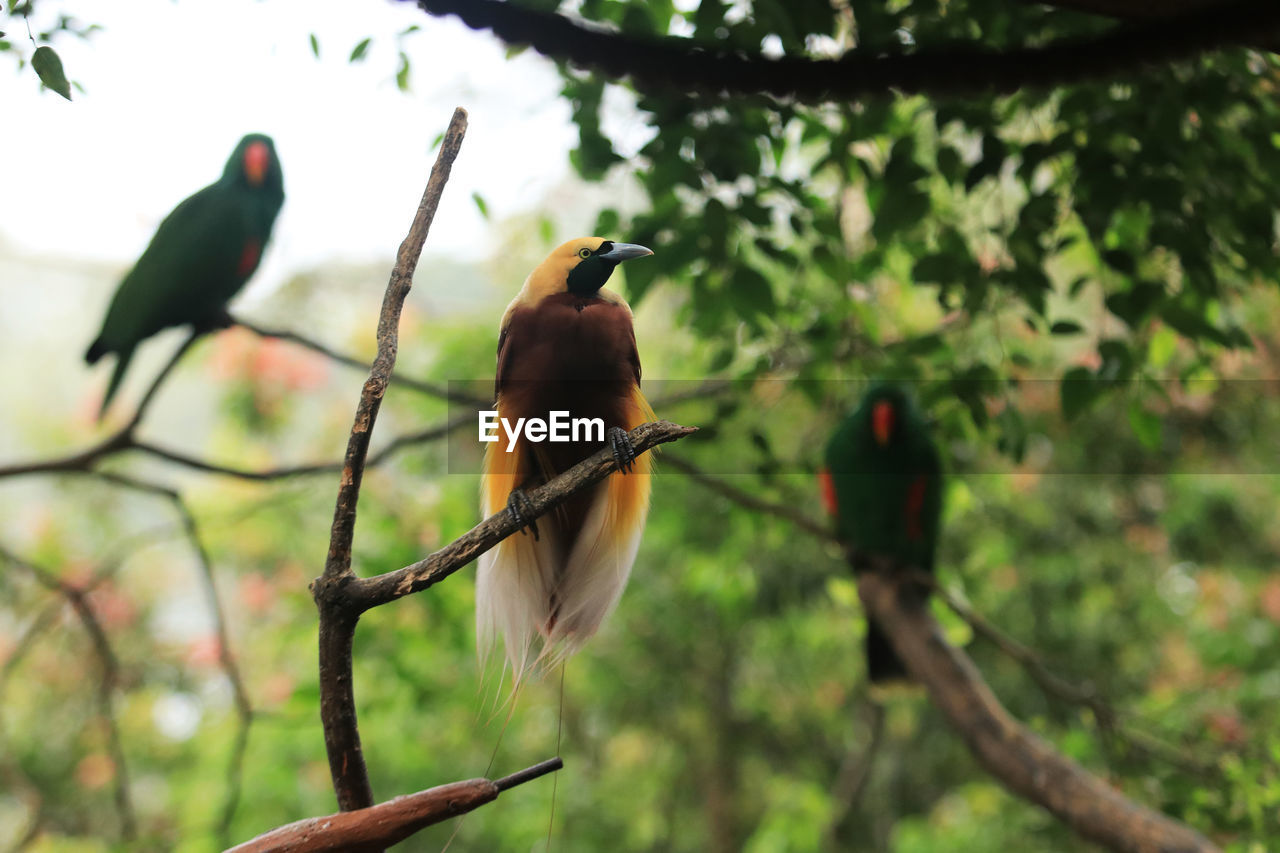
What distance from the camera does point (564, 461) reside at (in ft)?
2.73

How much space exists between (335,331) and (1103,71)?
3105mm

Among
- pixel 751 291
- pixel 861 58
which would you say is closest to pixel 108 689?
pixel 751 291

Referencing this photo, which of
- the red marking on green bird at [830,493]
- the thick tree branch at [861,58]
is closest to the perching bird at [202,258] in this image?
the thick tree branch at [861,58]

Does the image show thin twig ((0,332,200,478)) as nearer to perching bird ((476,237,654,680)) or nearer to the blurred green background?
the blurred green background

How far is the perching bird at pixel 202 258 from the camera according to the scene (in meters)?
1.23

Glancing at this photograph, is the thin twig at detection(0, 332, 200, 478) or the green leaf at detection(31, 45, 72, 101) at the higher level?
the green leaf at detection(31, 45, 72, 101)

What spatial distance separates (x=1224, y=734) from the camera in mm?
2605

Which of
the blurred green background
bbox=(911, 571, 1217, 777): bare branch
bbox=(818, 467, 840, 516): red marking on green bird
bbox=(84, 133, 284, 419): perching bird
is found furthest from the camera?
bbox=(818, 467, 840, 516): red marking on green bird

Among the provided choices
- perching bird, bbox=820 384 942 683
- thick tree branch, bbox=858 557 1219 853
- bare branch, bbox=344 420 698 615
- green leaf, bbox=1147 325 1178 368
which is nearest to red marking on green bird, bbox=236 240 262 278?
bare branch, bbox=344 420 698 615

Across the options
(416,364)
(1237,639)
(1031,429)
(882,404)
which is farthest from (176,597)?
(1237,639)

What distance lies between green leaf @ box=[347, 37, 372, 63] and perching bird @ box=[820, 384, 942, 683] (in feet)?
5.26

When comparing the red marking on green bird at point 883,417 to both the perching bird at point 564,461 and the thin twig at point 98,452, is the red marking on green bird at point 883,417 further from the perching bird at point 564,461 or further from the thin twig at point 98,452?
the thin twig at point 98,452

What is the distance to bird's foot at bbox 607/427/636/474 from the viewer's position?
0.74 m

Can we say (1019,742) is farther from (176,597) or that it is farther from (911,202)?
(176,597)
